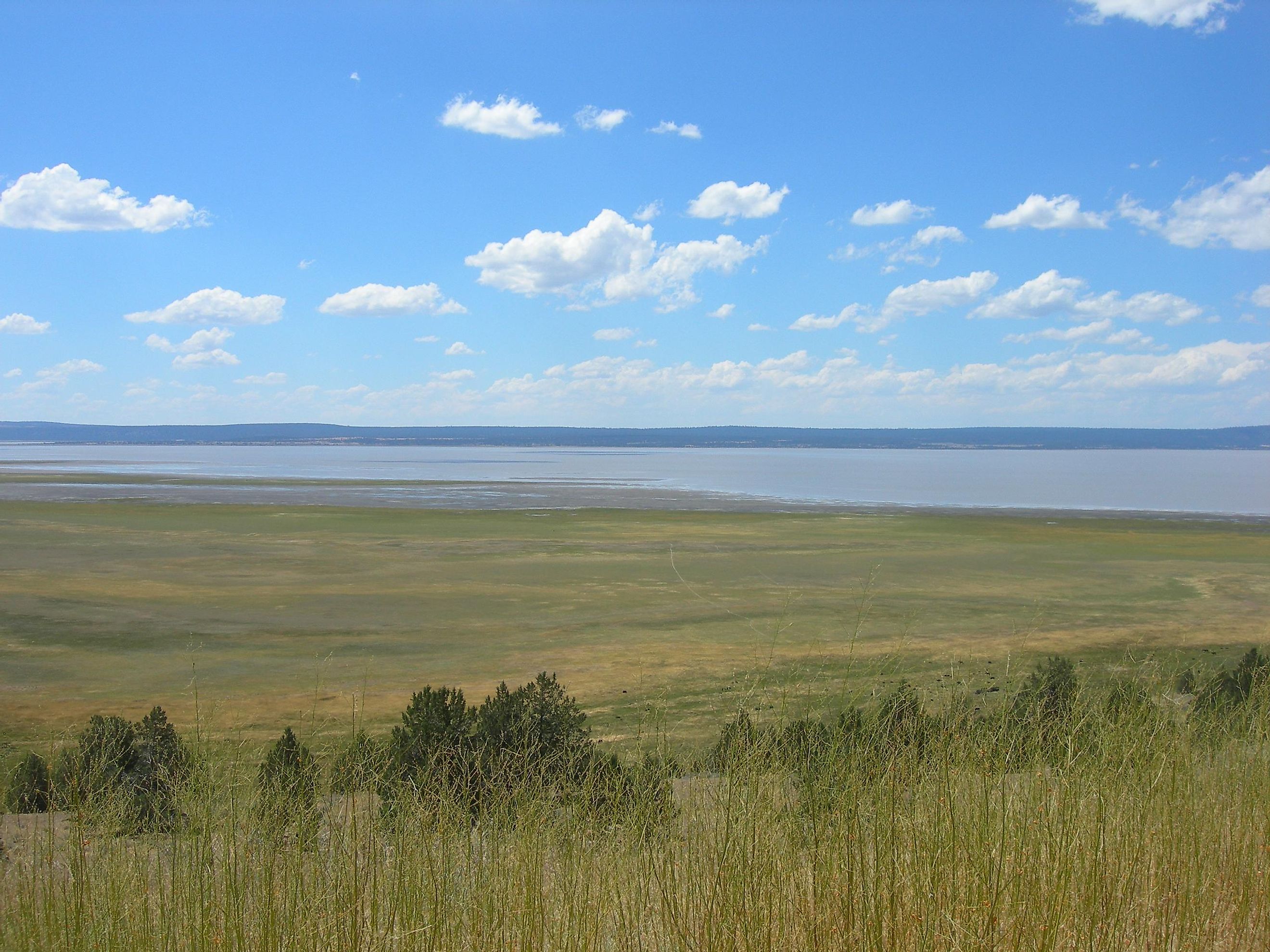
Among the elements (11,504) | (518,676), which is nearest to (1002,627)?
(518,676)

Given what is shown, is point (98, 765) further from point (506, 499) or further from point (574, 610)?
point (506, 499)

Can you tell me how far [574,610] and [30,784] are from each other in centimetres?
1877

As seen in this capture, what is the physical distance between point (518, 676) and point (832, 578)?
56.9 feet

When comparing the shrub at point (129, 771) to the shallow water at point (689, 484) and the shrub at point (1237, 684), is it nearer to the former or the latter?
the shrub at point (1237, 684)

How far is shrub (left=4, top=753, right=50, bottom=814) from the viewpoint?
9.05 metres

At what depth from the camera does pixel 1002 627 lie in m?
26.2

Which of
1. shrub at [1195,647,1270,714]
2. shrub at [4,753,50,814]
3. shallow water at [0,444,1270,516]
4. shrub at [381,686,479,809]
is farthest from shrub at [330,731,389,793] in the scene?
shallow water at [0,444,1270,516]

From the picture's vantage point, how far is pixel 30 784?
34.0 feet

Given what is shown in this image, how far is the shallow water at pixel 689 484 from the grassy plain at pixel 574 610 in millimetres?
20349

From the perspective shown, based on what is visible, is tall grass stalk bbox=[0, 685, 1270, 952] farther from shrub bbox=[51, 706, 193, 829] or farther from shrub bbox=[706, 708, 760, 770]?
shrub bbox=[51, 706, 193, 829]

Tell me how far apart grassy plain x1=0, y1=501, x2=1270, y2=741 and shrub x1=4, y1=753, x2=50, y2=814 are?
610 millimetres

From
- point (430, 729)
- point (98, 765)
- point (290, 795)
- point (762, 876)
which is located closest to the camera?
point (762, 876)

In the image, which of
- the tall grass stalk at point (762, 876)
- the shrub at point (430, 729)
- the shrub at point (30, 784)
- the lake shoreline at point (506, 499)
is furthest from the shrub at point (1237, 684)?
the lake shoreline at point (506, 499)

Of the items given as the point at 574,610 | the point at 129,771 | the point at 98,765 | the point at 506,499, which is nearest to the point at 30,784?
the point at 129,771
